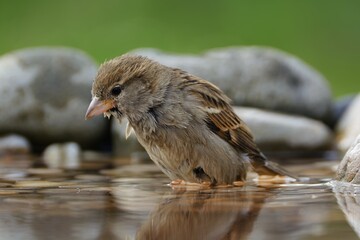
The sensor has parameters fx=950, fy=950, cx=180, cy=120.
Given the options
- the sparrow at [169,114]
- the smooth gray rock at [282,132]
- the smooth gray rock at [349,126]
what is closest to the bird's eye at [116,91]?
the sparrow at [169,114]

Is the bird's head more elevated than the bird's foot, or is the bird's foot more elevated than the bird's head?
the bird's head

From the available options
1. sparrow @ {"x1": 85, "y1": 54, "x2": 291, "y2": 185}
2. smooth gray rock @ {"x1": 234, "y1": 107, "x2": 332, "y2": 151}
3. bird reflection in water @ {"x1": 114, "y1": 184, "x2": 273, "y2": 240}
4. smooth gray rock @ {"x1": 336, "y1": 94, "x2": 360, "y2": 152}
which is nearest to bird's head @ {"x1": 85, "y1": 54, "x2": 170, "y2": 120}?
sparrow @ {"x1": 85, "y1": 54, "x2": 291, "y2": 185}

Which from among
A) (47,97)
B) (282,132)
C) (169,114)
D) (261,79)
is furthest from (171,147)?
(261,79)

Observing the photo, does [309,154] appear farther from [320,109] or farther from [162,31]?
[162,31]

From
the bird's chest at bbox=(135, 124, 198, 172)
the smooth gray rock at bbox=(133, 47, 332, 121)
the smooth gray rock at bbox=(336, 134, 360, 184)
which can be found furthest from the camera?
Result: the smooth gray rock at bbox=(133, 47, 332, 121)

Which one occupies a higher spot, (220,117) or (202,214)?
(220,117)

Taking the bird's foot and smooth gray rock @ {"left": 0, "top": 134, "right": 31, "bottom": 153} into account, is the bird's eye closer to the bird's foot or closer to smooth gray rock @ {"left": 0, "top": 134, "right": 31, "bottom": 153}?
the bird's foot

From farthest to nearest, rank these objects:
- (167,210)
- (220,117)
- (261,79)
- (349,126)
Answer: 1. (261,79)
2. (349,126)
3. (220,117)
4. (167,210)

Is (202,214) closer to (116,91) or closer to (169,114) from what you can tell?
(169,114)
